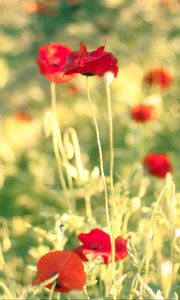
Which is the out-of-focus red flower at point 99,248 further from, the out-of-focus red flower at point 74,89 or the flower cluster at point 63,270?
the out-of-focus red flower at point 74,89

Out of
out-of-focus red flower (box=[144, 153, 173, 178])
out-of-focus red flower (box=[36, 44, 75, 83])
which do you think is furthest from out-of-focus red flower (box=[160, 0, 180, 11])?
out-of-focus red flower (box=[36, 44, 75, 83])

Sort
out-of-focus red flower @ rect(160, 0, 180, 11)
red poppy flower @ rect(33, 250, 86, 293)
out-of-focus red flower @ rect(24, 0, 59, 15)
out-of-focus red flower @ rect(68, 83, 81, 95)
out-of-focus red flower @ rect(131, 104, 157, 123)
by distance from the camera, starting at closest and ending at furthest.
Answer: red poppy flower @ rect(33, 250, 86, 293), out-of-focus red flower @ rect(131, 104, 157, 123), out-of-focus red flower @ rect(160, 0, 180, 11), out-of-focus red flower @ rect(24, 0, 59, 15), out-of-focus red flower @ rect(68, 83, 81, 95)

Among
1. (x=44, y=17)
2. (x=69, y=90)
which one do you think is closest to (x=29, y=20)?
(x=44, y=17)

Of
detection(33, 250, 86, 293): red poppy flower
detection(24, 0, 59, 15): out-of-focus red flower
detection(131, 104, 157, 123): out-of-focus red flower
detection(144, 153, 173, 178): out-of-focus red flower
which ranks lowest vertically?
detection(33, 250, 86, 293): red poppy flower

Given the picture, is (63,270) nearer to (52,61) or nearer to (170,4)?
(52,61)

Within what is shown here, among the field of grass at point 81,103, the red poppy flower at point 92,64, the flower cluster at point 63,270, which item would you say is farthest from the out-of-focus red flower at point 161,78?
the flower cluster at point 63,270

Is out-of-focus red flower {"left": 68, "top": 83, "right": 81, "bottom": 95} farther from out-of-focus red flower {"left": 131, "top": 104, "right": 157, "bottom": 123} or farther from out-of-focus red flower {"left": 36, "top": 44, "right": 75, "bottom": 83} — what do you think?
out-of-focus red flower {"left": 36, "top": 44, "right": 75, "bottom": 83}
